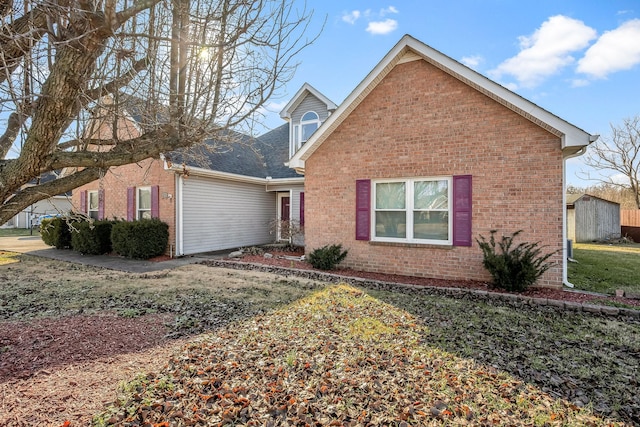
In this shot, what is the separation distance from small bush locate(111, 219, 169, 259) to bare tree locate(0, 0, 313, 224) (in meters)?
6.94

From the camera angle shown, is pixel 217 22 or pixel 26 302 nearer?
pixel 217 22

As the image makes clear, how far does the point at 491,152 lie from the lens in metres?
7.43

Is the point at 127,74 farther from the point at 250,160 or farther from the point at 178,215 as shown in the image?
the point at 250,160

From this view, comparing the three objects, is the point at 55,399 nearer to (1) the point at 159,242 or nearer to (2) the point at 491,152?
(2) the point at 491,152

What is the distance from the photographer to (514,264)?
6777 mm

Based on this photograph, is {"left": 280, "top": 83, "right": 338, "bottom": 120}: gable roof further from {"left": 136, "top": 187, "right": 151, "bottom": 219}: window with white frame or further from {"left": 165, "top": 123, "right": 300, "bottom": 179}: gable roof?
{"left": 136, "top": 187, "right": 151, "bottom": 219}: window with white frame

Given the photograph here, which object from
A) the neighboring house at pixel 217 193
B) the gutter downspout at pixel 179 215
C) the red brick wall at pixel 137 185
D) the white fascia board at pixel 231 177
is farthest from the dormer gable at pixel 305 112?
the red brick wall at pixel 137 185

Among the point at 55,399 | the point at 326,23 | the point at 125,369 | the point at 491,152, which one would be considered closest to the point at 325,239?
the point at 491,152

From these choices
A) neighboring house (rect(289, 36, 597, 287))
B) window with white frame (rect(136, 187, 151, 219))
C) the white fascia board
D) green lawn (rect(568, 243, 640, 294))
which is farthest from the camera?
window with white frame (rect(136, 187, 151, 219))

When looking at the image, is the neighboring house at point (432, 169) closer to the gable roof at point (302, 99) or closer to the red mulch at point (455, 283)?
the red mulch at point (455, 283)

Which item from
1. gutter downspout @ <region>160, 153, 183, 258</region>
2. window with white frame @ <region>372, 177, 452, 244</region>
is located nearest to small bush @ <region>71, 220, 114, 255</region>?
gutter downspout @ <region>160, 153, 183, 258</region>

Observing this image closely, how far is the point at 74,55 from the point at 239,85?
243 cm

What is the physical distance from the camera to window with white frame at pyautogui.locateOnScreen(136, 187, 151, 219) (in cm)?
1280

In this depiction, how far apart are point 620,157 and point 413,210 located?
3101 centimetres
